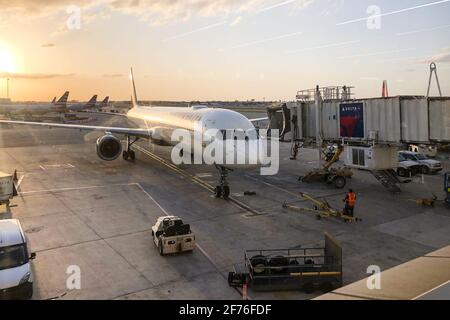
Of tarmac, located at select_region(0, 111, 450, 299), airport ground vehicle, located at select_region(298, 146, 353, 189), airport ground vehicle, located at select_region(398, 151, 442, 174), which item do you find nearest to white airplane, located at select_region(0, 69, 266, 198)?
tarmac, located at select_region(0, 111, 450, 299)

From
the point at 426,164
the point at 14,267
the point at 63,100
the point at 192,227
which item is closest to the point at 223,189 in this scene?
the point at 192,227

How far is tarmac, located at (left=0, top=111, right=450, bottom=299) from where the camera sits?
11.9 meters

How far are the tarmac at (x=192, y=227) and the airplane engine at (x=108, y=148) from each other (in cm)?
130

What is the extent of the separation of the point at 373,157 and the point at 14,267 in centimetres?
1905

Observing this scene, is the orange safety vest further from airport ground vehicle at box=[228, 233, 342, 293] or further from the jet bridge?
airport ground vehicle at box=[228, 233, 342, 293]

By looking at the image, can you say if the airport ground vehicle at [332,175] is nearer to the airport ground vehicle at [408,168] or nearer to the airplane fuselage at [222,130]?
the airport ground vehicle at [408,168]

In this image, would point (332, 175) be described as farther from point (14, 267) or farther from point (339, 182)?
point (14, 267)

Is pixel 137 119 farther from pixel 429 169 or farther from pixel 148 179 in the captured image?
pixel 429 169

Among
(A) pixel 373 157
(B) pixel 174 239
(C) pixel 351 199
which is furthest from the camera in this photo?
(A) pixel 373 157

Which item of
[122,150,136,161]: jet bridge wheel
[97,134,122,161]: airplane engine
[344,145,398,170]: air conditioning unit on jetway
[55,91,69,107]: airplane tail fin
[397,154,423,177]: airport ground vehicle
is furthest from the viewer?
[55,91,69,107]: airplane tail fin

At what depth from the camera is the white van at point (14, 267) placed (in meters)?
10.4

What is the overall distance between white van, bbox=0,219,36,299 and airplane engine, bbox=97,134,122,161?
19.4 metres

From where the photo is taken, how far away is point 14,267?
10.8 m
